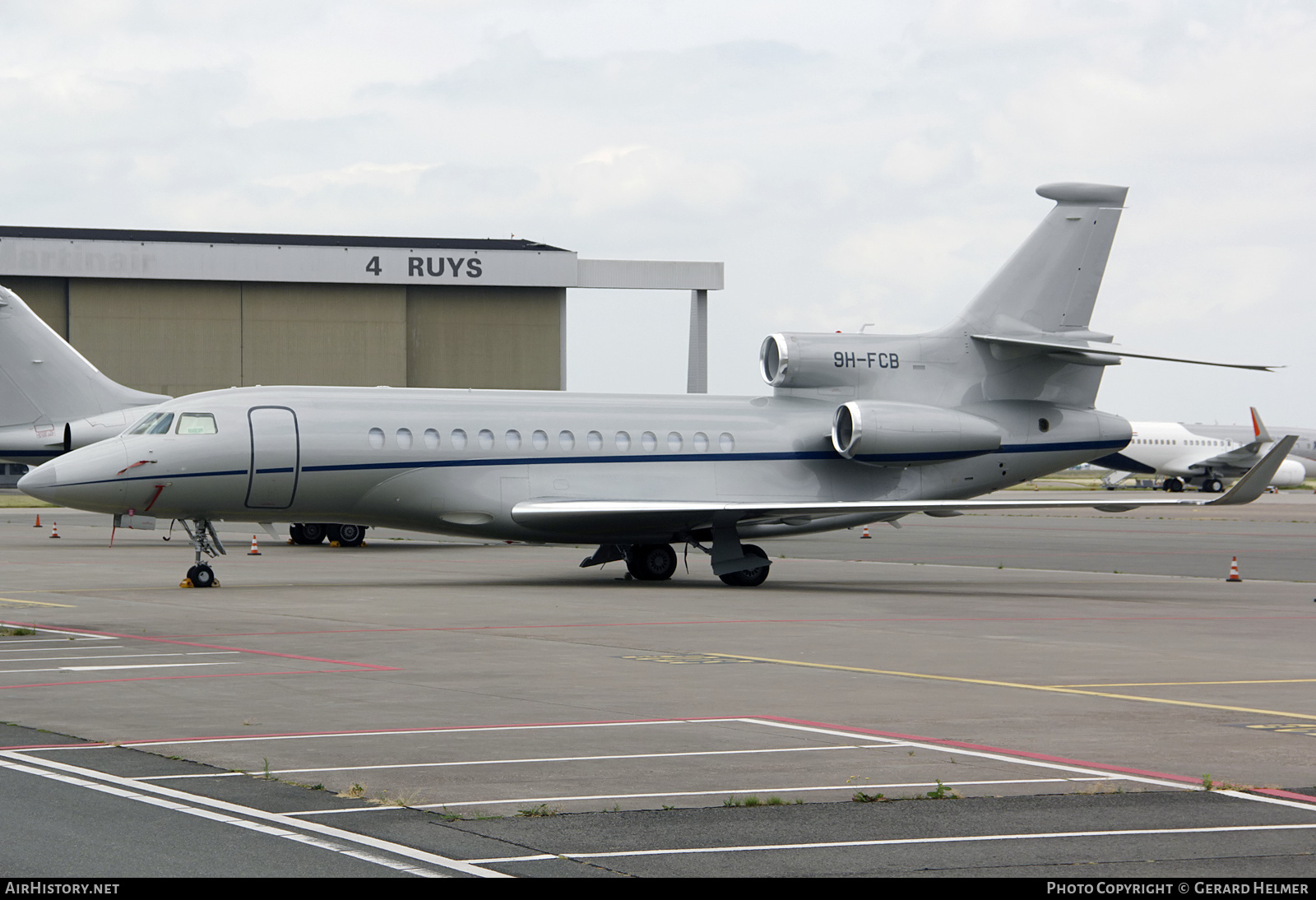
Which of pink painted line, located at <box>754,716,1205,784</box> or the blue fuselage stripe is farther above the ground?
the blue fuselage stripe

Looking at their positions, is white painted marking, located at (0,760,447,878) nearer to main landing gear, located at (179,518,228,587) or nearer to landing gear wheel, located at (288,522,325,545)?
main landing gear, located at (179,518,228,587)

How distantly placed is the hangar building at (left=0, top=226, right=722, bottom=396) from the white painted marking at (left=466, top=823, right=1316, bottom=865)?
233ft

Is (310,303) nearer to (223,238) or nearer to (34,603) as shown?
Result: (223,238)

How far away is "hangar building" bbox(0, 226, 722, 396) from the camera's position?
75.6m

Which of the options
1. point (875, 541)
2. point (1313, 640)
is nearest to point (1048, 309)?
point (1313, 640)

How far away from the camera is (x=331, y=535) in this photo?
40.1 m

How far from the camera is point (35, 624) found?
62.6 feet

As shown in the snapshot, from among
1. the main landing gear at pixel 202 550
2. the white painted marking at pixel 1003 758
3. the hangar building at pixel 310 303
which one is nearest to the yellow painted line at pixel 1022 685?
the white painted marking at pixel 1003 758

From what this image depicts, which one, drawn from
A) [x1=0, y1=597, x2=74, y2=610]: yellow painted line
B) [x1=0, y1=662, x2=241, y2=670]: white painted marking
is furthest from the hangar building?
[x1=0, y1=662, x2=241, y2=670]: white painted marking

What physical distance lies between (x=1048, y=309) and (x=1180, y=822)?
23.3m

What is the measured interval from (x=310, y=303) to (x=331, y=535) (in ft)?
131

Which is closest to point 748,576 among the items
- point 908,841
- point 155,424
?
point 155,424

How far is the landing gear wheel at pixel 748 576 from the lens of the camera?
27297 millimetres

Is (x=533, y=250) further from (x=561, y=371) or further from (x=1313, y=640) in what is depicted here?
(x=1313, y=640)
